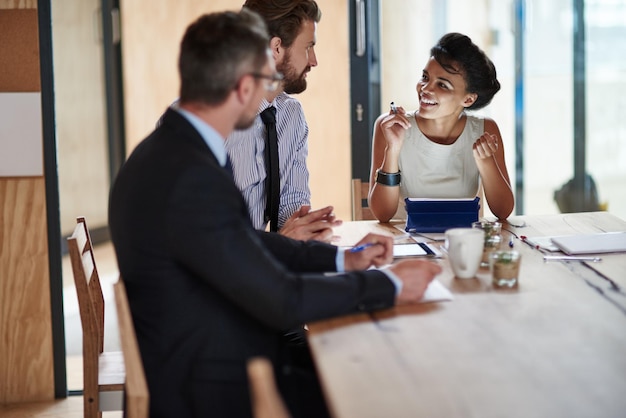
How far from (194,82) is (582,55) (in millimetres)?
3401

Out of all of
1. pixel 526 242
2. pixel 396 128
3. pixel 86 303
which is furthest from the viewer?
pixel 396 128

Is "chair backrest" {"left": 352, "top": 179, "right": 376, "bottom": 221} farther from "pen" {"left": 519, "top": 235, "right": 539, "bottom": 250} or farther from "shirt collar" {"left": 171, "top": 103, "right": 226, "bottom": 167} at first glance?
"shirt collar" {"left": 171, "top": 103, "right": 226, "bottom": 167}

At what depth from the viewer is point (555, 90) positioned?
4.68 m

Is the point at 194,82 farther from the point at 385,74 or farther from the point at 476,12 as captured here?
the point at 476,12

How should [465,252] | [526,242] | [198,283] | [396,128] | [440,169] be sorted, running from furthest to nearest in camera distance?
[440,169] → [396,128] → [526,242] → [465,252] → [198,283]

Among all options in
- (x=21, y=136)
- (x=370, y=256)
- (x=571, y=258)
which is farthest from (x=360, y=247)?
(x=21, y=136)

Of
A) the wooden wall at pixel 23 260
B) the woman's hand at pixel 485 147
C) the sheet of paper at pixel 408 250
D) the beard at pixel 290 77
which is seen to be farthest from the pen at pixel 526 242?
the wooden wall at pixel 23 260

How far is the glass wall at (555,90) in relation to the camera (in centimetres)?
455

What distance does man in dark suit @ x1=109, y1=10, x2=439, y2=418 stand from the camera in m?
1.61

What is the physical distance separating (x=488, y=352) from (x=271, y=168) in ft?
4.78

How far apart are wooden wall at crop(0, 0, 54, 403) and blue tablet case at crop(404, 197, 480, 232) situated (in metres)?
1.53

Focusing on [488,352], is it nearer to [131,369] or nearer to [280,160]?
[131,369]

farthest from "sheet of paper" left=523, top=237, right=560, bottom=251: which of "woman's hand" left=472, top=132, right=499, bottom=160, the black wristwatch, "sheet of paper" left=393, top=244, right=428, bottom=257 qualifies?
the black wristwatch

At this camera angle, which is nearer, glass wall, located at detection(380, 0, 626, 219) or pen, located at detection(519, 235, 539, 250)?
pen, located at detection(519, 235, 539, 250)
